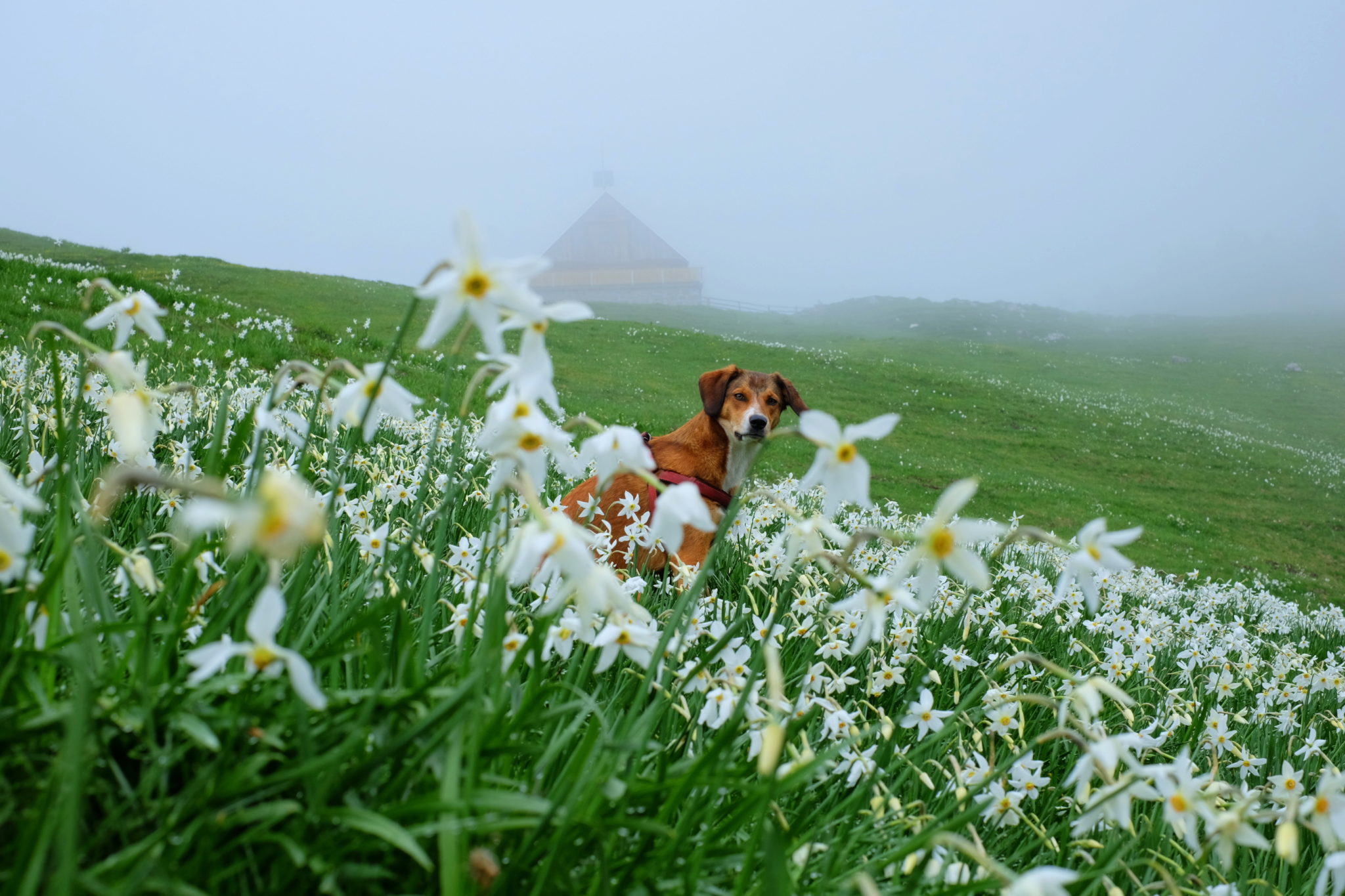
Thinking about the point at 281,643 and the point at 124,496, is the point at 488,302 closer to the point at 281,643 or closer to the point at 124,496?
the point at 281,643

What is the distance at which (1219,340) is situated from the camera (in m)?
84.2

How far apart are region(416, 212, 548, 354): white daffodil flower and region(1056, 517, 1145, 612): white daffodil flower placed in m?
0.99

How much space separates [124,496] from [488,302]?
3.14 meters

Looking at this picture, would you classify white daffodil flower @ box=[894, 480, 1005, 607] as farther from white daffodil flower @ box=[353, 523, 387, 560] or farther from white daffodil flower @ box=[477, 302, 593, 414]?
white daffodil flower @ box=[353, 523, 387, 560]

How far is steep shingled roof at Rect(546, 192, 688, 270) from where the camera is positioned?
17712 centimetres

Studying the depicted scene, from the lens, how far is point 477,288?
1.21m

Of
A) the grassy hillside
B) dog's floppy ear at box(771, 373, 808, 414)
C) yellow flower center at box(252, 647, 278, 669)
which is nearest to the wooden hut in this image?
the grassy hillside

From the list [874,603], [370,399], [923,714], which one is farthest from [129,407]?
[923,714]

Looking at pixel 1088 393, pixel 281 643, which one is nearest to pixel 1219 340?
pixel 1088 393

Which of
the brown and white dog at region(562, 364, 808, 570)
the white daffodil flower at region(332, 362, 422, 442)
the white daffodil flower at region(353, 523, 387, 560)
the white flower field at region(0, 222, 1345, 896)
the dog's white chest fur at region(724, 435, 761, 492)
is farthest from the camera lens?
the dog's white chest fur at region(724, 435, 761, 492)

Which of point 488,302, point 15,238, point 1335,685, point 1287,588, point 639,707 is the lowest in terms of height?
point 1287,588

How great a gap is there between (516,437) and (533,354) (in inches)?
5.5

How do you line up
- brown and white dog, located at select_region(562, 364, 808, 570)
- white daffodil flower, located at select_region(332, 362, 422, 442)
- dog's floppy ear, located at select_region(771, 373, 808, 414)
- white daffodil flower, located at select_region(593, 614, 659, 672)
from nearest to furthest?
white daffodil flower, located at select_region(332, 362, 422, 442)
white daffodil flower, located at select_region(593, 614, 659, 672)
brown and white dog, located at select_region(562, 364, 808, 570)
dog's floppy ear, located at select_region(771, 373, 808, 414)

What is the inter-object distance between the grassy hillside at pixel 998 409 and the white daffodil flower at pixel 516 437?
6.62 metres
